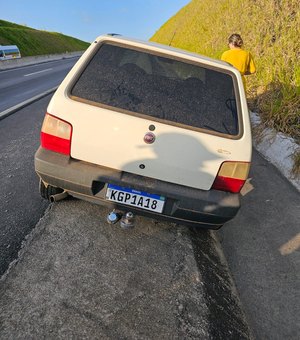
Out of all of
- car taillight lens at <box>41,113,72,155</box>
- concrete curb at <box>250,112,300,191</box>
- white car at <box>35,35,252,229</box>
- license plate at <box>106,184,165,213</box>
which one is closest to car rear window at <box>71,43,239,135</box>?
white car at <box>35,35,252,229</box>

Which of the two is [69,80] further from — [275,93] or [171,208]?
[275,93]

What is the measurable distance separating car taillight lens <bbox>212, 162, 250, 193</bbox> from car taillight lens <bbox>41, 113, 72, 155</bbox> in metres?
1.36

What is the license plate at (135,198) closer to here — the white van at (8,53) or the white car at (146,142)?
the white car at (146,142)

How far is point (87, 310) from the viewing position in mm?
2281

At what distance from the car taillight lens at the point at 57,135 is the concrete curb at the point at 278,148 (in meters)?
3.65

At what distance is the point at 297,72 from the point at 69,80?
17.3ft

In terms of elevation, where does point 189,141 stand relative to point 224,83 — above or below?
below

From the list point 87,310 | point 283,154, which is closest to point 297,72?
point 283,154

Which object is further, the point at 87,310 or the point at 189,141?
the point at 189,141

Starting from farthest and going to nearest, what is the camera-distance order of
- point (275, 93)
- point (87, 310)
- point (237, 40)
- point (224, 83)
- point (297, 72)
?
point (275, 93) < point (297, 72) < point (237, 40) < point (224, 83) < point (87, 310)

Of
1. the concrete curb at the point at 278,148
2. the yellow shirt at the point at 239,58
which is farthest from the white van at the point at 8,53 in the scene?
the concrete curb at the point at 278,148

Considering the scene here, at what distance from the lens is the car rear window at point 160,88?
280 cm

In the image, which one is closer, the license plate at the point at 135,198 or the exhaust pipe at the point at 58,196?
the license plate at the point at 135,198

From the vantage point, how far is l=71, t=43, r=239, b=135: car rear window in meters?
2.80
